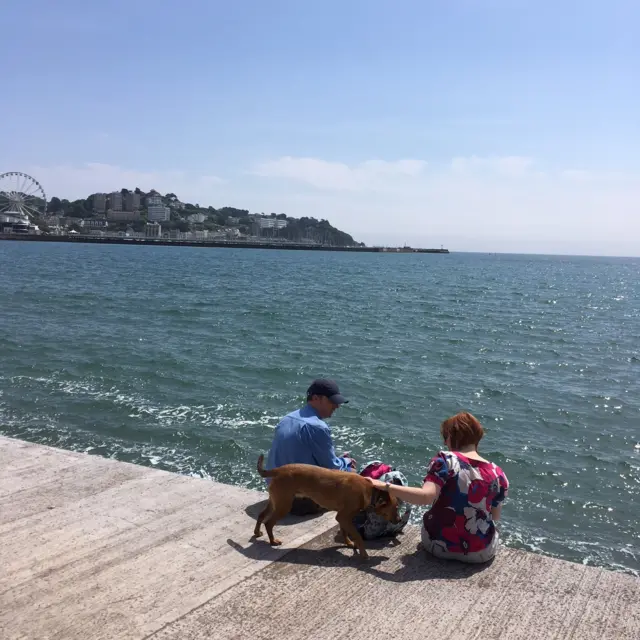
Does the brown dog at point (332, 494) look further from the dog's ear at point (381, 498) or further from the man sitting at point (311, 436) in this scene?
the man sitting at point (311, 436)

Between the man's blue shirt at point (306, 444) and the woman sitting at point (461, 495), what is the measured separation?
70 cm

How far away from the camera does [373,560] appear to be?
15.1 ft

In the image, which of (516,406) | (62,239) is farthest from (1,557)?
(62,239)

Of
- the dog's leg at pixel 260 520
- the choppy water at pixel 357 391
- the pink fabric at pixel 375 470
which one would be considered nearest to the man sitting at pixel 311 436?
the pink fabric at pixel 375 470

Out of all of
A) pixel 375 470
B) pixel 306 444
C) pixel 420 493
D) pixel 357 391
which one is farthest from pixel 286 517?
pixel 357 391

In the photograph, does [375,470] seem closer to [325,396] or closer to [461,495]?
[325,396]

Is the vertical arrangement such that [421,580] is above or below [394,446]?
above

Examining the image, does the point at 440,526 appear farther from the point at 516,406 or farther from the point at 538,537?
the point at 516,406

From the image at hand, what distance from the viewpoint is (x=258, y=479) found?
9.55 m

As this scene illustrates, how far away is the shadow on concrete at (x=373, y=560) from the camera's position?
4.42 metres

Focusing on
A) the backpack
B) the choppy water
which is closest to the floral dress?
the backpack

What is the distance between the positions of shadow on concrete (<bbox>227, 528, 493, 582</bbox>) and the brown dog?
94mm

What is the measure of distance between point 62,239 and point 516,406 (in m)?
146

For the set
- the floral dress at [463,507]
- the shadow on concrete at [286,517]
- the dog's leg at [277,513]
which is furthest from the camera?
the shadow on concrete at [286,517]
